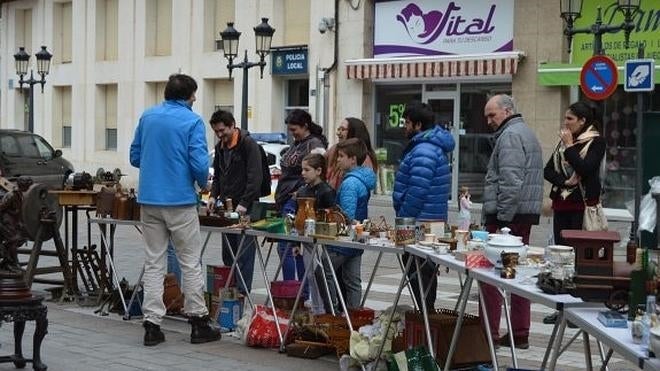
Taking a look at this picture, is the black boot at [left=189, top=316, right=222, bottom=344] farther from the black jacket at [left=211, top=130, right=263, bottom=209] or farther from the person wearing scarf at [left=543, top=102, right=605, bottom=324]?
the person wearing scarf at [left=543, top=102, right=605, bottom=324]

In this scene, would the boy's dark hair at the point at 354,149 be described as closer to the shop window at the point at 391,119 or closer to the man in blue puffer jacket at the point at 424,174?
the man in blue puffer jacket at the point at 424,174

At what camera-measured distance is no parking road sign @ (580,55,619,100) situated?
1314cm

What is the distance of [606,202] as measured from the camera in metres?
20.3

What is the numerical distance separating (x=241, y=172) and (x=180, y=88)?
1.47 metres

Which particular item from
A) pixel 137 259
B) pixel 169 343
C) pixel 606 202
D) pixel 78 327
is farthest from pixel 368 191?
pixel 606 202

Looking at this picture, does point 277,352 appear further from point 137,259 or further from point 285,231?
point 137,259

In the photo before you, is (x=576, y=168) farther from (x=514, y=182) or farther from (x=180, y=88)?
(x=180, y=88)

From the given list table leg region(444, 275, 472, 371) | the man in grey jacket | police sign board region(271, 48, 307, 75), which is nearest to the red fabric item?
the man in grey jacket

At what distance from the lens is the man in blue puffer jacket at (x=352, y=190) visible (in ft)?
25.8

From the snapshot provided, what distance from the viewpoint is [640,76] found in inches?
513

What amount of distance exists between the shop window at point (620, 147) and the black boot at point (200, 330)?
13.3 m

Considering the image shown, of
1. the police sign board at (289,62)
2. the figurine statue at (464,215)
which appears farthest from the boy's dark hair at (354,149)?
the police sign board at (289,62)

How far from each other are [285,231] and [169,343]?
1.28 meters

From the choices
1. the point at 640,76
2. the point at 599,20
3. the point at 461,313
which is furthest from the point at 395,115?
the point at 461,313
